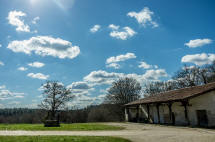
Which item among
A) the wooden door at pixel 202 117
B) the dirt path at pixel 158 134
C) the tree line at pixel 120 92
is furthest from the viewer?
the tree line at pixel 120 92

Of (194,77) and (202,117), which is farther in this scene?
(194,77)

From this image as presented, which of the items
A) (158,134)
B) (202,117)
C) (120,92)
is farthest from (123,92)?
(158,134)

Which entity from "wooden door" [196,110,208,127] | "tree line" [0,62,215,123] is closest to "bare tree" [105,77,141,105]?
"tree line" [0,62,215,123]

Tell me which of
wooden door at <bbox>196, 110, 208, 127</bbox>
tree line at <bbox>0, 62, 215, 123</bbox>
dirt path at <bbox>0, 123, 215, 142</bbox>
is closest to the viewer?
dirt path at <bbox>0, 123, 215, 142</bbox>

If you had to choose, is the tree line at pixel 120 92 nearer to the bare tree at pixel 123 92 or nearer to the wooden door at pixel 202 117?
the bare tree at pixel 123 92

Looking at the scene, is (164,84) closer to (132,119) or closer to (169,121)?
(132,119)

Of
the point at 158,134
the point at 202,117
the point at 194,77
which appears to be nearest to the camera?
the point at 158,134

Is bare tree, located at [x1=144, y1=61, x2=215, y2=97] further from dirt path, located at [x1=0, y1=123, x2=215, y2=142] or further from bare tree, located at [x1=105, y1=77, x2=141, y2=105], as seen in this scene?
dirt path, located at [x1=0, y1=123, x2=215, y2=142]

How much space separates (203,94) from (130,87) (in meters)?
Answer: 24.3

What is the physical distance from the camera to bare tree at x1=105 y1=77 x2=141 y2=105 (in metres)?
40.1

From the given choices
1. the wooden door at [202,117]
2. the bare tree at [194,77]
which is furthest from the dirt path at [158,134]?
the bare tree at [194,77]

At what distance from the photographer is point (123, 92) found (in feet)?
133

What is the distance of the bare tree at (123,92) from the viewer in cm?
4012

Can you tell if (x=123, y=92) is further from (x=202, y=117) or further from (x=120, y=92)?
(x=202, y=117)
